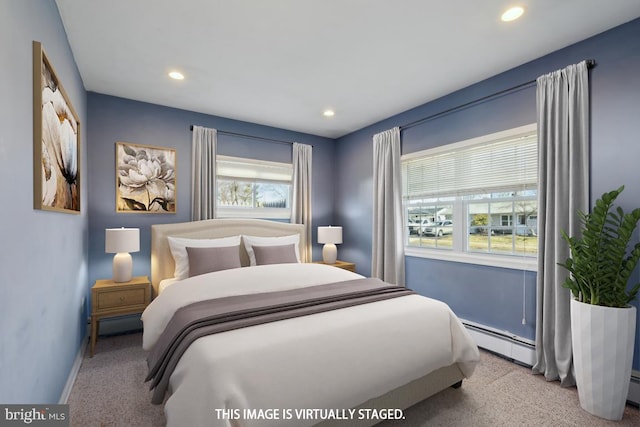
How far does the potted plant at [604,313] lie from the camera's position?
1.89m

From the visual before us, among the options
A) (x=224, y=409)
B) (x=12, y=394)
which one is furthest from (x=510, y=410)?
(x=12, y=394)

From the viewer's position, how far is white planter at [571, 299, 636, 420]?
188 centimetres

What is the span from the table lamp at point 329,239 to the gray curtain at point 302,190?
277 mm

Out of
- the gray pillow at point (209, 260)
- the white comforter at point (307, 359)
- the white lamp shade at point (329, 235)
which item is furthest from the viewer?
the white lamp shade at point (329, 235)

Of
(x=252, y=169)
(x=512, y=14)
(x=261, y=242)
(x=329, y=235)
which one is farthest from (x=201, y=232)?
(x=512, y=14)

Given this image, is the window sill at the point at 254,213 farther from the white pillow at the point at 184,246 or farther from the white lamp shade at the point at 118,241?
the white lamp shade at the point at 118,241

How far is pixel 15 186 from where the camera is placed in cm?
124

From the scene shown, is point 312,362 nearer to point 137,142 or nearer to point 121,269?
point 121,269

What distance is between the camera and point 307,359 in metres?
1.54

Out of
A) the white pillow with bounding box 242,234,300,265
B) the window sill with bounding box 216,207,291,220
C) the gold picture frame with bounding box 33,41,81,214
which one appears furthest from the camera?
the window sill with bounding box 216,207,291,220

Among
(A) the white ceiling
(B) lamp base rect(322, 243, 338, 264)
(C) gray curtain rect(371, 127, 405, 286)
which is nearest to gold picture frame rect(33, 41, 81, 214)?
(A) the white ceiling

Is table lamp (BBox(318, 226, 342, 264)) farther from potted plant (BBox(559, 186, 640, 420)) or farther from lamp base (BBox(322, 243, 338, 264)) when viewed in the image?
potted plant (BBox(559, 186, 640, 420))

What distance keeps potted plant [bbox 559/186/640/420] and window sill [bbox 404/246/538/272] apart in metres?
0.58

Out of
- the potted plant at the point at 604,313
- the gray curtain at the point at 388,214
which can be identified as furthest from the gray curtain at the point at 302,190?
the potted plant at the point at 604,313
